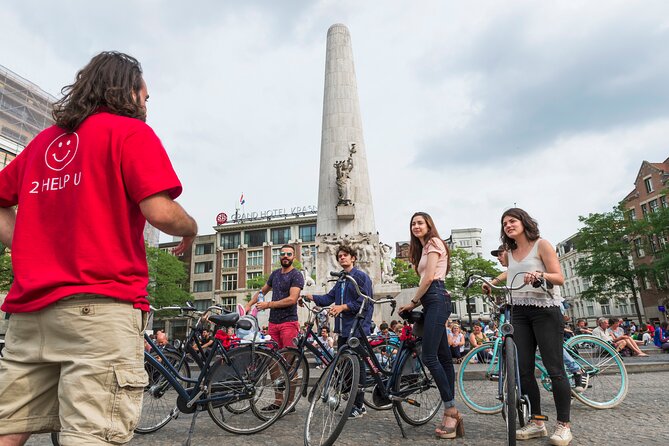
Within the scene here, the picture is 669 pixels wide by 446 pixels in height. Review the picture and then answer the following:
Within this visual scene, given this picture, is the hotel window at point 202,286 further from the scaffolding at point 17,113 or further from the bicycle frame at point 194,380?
the bicycle frame at point 194,380

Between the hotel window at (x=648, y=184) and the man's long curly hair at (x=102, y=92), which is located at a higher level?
the hotel window at (x=648, y=184)

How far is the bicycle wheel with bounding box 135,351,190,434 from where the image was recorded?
4598 mm

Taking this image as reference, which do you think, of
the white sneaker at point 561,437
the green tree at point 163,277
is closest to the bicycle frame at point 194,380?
the white sneaker at point 561,437

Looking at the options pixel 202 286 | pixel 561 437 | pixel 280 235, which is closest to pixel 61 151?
pixel 561 437

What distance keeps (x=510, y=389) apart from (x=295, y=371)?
2267mm

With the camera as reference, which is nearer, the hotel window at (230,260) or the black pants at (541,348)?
the black pants at (541,348)

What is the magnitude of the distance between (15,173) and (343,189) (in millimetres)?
18370

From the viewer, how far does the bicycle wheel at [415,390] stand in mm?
4605

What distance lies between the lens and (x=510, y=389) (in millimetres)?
3785

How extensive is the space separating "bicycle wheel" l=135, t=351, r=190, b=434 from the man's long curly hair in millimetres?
3076

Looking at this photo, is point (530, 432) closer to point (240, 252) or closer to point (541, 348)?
point (541, 348)

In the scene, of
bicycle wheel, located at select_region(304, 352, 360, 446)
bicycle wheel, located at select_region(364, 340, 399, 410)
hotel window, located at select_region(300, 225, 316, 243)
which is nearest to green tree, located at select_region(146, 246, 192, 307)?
hotel window, located at select_region(300, 225, 316, 243)

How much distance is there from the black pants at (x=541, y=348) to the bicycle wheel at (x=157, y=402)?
3208mm

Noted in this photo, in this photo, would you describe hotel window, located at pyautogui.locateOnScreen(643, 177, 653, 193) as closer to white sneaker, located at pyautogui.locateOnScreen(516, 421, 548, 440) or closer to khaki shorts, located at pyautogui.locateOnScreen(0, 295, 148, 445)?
white sneaker, located at pyautogui.locateOnScreen(516, 421, 548, 440)
